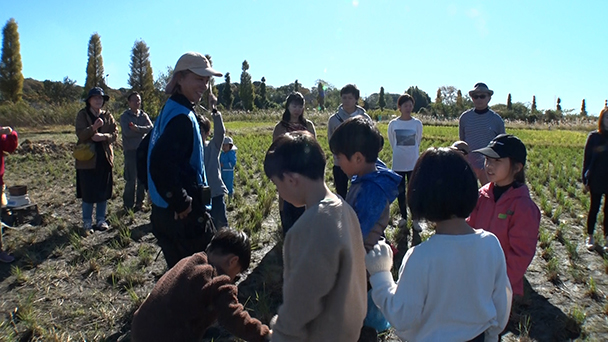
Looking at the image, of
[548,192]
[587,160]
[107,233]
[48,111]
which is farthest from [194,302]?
[48,111]

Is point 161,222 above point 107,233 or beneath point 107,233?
above

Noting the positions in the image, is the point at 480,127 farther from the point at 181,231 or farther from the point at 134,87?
the point at 134,87

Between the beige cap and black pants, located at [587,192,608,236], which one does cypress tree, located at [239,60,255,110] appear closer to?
black pants, located at [587,192,608,236]

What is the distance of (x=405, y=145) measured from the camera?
526 centimetres

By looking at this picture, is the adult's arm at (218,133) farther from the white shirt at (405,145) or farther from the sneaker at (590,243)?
the sneaker at (590,243)

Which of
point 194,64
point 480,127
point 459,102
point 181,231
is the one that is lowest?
point 181,231

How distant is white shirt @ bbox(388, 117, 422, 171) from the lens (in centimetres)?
523

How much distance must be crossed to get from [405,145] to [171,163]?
11.6ft

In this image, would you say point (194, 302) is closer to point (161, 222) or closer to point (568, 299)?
point (161, 222)

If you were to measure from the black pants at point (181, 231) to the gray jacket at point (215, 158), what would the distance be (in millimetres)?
1619

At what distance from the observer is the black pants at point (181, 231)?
2.55 m

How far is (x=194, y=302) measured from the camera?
1833 mm

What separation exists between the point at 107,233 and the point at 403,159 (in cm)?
378

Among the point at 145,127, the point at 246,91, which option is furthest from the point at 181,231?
the point at 246,91
